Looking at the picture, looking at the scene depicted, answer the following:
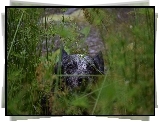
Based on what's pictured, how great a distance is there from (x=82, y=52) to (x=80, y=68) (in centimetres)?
10

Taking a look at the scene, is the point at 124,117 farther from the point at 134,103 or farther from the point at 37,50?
the point at 37,50

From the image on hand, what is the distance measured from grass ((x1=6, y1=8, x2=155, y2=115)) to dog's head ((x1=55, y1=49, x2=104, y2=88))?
0.04 meters

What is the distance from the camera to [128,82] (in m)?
3.43

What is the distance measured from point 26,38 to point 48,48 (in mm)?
157

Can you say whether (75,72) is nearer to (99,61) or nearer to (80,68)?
(80,68)

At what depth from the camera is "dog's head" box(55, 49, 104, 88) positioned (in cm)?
342

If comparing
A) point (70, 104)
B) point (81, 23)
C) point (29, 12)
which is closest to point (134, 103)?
point (70, 104)

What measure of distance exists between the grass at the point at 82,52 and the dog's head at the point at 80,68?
0.13 ft

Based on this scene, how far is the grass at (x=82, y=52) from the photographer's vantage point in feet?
11.2

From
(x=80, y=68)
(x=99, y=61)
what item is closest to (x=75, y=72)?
(x=80, y=68)

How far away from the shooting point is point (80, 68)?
3430 millimetres

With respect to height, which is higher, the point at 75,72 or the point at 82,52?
the point at 82,52

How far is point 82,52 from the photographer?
3.42m

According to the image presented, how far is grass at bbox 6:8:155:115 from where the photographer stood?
3414 mm
